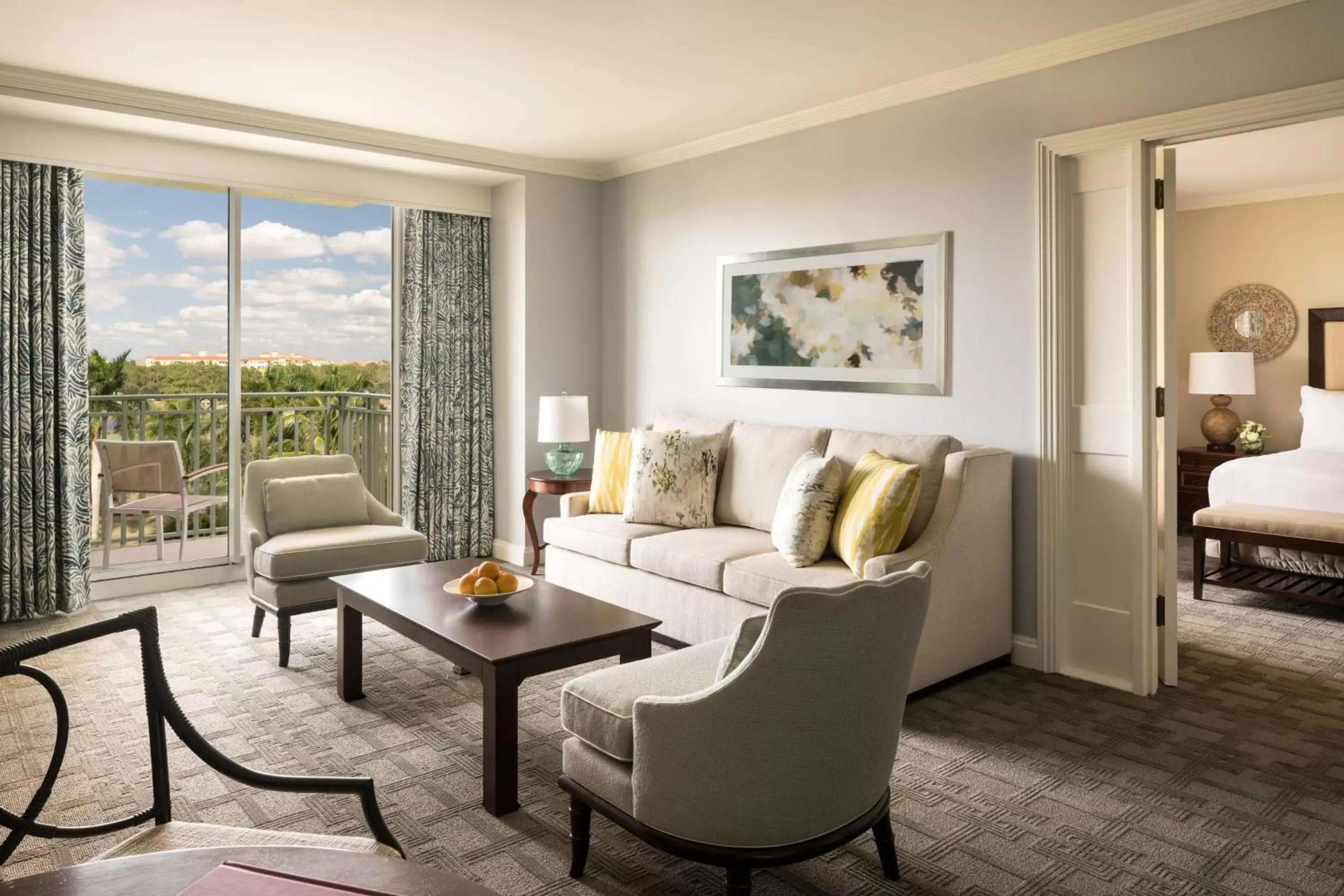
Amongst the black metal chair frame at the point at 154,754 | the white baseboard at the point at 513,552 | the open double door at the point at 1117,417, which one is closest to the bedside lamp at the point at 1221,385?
the open double door at the point at 1117,417

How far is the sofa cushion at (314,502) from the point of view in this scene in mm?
4492

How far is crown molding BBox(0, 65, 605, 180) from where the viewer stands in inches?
169

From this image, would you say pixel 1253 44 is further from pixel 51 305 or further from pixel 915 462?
pixel 51 305

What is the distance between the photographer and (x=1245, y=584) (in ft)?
16.7

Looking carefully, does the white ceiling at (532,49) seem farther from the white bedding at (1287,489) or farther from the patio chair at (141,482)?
the white bedding at (1287,489)

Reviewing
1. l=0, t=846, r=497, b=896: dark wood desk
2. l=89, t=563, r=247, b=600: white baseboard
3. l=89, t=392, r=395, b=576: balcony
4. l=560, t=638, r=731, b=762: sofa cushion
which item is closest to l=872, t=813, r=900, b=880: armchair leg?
l=560, t=638, r=731, b=762: sofa cushion

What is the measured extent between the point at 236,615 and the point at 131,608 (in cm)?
76

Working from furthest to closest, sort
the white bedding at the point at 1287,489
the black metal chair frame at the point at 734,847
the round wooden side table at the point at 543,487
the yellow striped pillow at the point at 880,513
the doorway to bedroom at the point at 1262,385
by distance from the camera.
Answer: the round wooden side table at the point at 543,487, the white bedding at the point at 1287,489, the doorway to bedroom at the point at 1262,385, the yellow striped pillow at the point at 880,513, the black metal chair frame at the point at 734,847

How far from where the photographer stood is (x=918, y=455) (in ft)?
12.8

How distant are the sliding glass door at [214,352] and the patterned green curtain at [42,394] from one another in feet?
1.35

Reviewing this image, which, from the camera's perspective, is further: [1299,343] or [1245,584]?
[1299,343]

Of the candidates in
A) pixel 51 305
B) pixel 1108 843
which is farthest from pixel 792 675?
pixel 51 305

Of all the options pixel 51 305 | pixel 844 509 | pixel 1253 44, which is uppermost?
pixel 1253 44

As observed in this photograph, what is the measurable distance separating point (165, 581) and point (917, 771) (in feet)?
14.5
